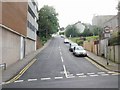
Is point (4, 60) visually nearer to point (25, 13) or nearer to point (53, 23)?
point (25, 13)

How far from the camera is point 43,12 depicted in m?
115

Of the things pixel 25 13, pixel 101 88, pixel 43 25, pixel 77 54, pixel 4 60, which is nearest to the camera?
pixel 101 88

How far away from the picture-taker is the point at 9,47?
102 feet

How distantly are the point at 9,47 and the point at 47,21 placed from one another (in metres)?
79.9

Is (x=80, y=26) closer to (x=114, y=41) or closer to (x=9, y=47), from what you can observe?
(x=114, y=41)

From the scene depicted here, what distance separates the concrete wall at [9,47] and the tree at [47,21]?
72481mm

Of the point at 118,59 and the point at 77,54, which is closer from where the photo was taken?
the point at 118,59

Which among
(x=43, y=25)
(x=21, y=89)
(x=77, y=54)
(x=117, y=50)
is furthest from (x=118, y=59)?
(x=43, y=25)

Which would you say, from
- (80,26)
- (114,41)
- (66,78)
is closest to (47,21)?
(80,26)

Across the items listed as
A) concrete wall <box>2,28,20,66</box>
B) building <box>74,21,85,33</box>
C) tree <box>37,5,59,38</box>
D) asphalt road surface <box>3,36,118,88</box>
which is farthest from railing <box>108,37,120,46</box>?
building <box>74,21,85,33</box>

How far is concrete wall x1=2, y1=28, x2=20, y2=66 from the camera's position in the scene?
28227 mm

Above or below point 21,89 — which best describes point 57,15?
above

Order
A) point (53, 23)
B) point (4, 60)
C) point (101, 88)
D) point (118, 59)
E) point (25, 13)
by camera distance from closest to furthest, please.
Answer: point (101, 88) → point (4, 60) → point (118, 59) → point (25, 13) → point (53, 23)

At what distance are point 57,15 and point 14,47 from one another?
9005cm
